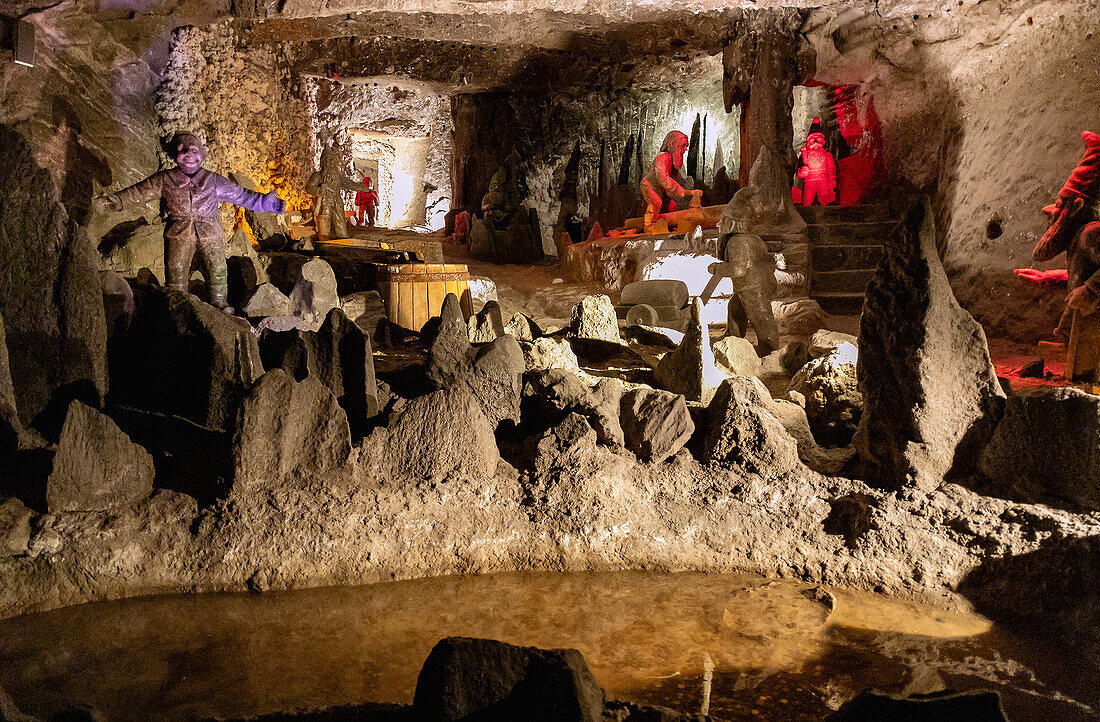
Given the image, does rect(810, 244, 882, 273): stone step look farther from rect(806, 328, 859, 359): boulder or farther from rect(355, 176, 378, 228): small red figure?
rect(355, 176, 378, 228): small red figure

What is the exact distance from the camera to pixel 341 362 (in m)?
3.70

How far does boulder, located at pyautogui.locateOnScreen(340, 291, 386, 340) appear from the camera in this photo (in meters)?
7.59

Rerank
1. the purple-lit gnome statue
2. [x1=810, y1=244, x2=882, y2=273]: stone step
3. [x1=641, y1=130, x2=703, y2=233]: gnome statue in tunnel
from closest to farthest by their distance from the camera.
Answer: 1. the purple-lit gnome statue
2. [x1=810, y1=244, x2=882, y2=273]: stone step
3. [x1=641, y1=130, x2=703, y2=233]: gnome statue in tunnel

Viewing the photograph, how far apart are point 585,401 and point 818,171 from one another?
1133cm

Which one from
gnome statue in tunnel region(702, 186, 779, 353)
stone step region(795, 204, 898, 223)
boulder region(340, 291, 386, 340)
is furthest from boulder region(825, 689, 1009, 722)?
stone step region(795, 204, 898, 223)

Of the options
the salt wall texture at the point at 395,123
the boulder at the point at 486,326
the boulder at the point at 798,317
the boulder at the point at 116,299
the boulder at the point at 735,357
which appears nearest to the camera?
the boulder at the point at 116,299

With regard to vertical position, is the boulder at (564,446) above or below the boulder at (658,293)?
below

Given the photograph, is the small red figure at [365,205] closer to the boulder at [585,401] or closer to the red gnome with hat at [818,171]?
the red gnome with hat at [818,171]

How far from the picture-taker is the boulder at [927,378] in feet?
9.64

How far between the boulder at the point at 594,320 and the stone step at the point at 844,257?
196 inches

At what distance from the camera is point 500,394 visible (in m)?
3.65

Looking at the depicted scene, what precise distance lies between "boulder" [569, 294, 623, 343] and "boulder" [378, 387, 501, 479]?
2868 millimetres

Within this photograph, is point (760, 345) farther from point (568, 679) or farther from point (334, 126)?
point (334, 126)

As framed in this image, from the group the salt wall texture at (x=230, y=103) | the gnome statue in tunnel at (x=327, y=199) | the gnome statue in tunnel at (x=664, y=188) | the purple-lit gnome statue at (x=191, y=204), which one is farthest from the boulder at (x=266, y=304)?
the gnome statue in tunnel at (x=664, y=188)
